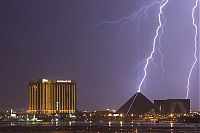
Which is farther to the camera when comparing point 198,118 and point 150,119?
point 150,119
